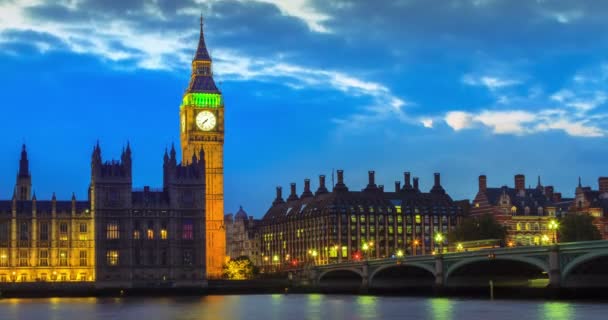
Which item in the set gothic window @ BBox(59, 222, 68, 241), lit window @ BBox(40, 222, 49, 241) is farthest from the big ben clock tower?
lit window @ BBox(40, 222, 49, 241)

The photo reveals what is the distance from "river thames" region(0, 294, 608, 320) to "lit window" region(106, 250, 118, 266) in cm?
4113

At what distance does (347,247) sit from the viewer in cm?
19875

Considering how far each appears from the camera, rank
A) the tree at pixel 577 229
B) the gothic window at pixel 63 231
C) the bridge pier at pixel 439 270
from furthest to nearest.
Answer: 1. the gothic window at pixel 63 231
2. the tree at pixel 577 229
3. the bridge pier at pixel 439 270

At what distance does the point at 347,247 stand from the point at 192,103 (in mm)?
38308

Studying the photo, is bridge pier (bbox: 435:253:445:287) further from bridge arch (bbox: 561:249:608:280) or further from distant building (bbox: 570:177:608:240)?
distant building (bbox: 570:177:608:240)

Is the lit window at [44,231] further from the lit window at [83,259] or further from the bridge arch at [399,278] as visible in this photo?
the bridge arch at [399,278]

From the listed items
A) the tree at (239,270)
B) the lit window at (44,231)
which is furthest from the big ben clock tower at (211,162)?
the lit window at (44,231)

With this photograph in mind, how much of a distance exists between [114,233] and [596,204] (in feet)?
248

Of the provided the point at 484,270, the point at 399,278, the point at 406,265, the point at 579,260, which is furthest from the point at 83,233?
the point at 579,260

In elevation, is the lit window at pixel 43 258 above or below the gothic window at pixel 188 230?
below

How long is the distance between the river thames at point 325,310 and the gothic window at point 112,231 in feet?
139

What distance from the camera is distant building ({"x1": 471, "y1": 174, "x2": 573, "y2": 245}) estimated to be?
184625 mm

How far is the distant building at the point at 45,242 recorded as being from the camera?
16200cm

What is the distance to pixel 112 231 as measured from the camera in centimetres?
16512
